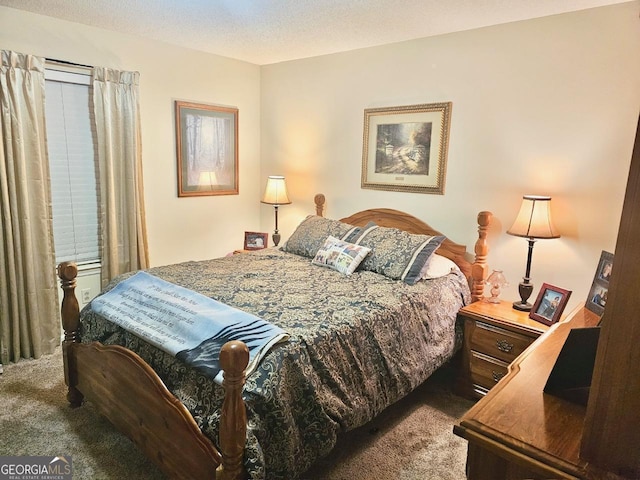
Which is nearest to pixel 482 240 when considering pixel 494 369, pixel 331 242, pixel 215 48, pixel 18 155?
pixel 494 369

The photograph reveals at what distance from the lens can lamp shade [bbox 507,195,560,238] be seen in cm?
257

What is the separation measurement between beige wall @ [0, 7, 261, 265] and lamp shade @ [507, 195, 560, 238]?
8.92 feet

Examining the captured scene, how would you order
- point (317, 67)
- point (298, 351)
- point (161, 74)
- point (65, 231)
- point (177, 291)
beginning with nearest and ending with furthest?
point (298, 351) → point (177, 291) → point (65, 231) → point (161, 74) → point (317, 67)

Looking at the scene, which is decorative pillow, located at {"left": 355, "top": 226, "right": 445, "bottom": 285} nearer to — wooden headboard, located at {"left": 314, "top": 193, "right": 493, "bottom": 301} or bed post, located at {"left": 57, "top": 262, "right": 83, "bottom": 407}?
wooden headboard, located at {"left": 314, "top": 193, "right": 493, "bottom": 301}

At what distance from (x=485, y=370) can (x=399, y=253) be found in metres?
0.90

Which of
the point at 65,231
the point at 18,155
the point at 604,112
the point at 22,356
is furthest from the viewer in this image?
the point at 65,231

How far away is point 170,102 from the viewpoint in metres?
3.66

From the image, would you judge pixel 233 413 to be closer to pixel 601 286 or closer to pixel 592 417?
pixel 592 417

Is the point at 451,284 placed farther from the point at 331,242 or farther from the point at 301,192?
the point at 301,192

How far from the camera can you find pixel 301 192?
4.16 meters

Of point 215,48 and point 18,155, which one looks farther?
point 215,48

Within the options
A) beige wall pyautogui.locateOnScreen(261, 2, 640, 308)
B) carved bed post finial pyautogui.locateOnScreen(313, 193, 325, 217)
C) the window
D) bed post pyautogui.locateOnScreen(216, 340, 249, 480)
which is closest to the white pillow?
beige wall pyautogui.locateOnScreen(261, 2, 640, 308)

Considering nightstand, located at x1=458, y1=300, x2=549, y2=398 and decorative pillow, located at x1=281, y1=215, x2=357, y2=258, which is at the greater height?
decorative pillow, located at x1=281, y1=215, x2=357, y2=258

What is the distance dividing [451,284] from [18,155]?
9.81ft
